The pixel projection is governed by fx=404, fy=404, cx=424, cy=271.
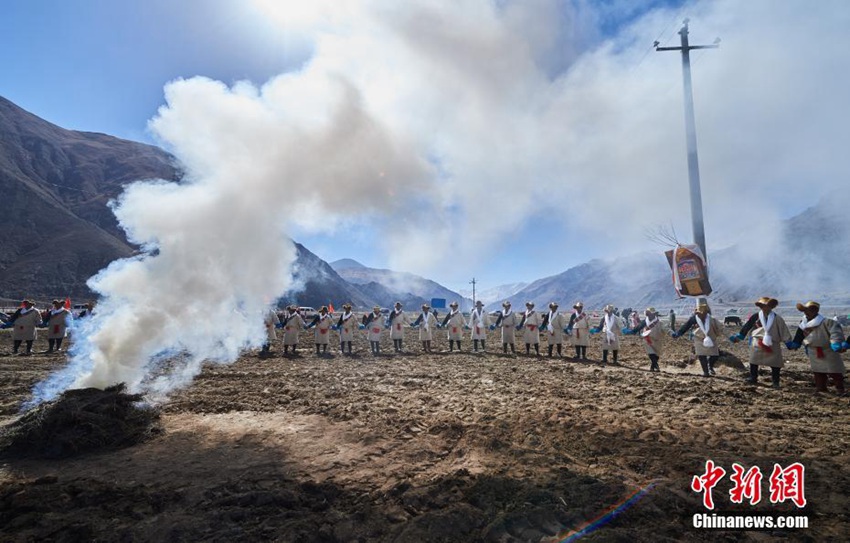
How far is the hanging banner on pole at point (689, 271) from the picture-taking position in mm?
12086

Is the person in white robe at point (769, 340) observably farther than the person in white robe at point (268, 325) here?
No

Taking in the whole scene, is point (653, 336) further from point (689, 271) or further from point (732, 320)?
point (732, 320)

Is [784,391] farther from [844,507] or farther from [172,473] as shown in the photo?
[172,473]

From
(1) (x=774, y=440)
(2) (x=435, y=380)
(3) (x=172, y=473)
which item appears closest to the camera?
(3) (x=172, y=473)

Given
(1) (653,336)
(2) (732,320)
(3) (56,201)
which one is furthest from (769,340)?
(3) (56,201)

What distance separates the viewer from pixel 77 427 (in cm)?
581

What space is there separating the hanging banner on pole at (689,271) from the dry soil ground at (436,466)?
3765mm

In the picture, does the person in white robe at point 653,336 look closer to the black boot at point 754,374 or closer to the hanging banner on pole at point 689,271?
the hanging banner on pole at point 689,271

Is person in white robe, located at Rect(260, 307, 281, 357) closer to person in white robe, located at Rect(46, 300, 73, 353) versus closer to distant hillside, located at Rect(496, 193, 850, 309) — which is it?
person in white robe, located at Rect(46, 300, 73, 353)

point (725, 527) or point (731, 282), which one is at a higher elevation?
point (731, 282)

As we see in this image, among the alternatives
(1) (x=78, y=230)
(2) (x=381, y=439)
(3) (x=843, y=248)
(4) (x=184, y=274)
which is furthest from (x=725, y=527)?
(3) (x=843, y=248)

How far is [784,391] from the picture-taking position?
867cm

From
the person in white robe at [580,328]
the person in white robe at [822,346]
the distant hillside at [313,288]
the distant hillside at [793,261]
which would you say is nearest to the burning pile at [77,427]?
the person in white robe at [822,346]

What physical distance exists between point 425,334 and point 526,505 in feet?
50.0
